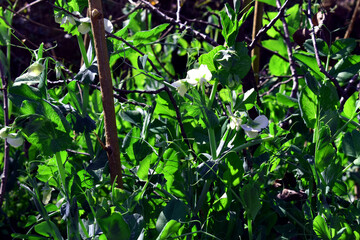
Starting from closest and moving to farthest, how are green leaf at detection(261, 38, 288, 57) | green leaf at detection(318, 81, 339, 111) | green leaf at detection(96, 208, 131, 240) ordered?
green leaf at detection(96, 208, 131, 240), green leaf at detection(318, 81, 339, 111), green leaf at detection(261, 38, 288, 57)

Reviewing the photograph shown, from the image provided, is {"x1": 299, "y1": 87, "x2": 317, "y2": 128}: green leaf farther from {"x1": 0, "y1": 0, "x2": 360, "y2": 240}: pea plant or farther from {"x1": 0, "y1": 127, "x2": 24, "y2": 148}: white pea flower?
{"x1": 0, "y1": 127, "x2": 24, "y2": 148}: white pea flower

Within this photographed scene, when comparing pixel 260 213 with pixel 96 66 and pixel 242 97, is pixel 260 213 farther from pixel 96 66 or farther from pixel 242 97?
pixel 96 66

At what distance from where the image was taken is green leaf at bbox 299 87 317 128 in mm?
799

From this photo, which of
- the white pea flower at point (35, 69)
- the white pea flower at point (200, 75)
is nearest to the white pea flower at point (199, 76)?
the white pea flower at point (200, 75)

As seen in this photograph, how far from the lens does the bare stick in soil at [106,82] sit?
676 mm

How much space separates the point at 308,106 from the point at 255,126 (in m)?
0.15

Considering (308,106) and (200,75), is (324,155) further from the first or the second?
(200,75)

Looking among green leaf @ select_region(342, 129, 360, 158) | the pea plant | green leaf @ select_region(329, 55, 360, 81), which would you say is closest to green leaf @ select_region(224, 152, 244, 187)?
the pea plant

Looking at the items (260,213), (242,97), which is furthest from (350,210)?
(242,97)

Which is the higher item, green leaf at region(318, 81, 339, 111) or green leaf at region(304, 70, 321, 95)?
green leaf at region(304, 70, 321, 95)

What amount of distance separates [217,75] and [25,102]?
29cm

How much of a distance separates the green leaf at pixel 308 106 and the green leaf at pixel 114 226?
408 mm

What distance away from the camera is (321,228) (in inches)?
27.2

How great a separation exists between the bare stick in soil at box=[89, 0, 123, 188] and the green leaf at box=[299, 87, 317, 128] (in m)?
0.35
